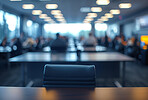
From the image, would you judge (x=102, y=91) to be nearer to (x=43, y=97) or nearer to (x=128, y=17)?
(x=43, y=97)

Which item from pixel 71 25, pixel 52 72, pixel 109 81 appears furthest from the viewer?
pixel 71 25

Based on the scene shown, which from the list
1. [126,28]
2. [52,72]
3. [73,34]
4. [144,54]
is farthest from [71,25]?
[52,72]

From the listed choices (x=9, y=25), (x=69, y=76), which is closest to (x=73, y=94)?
(x=69, y=76)

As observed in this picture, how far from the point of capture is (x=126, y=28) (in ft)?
45.5

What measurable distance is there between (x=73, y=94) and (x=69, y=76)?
0.91 ft

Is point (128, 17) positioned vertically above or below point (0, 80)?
above

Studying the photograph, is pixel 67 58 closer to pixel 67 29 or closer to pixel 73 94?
pixel 73 94

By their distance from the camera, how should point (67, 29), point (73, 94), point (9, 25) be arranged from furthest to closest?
point (67, 29) < point (9, 25) < point (73, 94)

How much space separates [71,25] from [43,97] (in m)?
17.2

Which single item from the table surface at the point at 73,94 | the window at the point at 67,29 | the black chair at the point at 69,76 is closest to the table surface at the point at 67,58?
the black chair at the point at 69,76

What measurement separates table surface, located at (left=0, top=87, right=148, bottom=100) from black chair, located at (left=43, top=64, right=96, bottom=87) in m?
0.16

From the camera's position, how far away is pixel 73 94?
1143 mm

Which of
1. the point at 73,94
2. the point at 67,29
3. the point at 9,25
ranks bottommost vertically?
the point at 73,94

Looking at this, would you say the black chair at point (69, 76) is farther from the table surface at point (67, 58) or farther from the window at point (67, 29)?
the window at point (67, 29)
